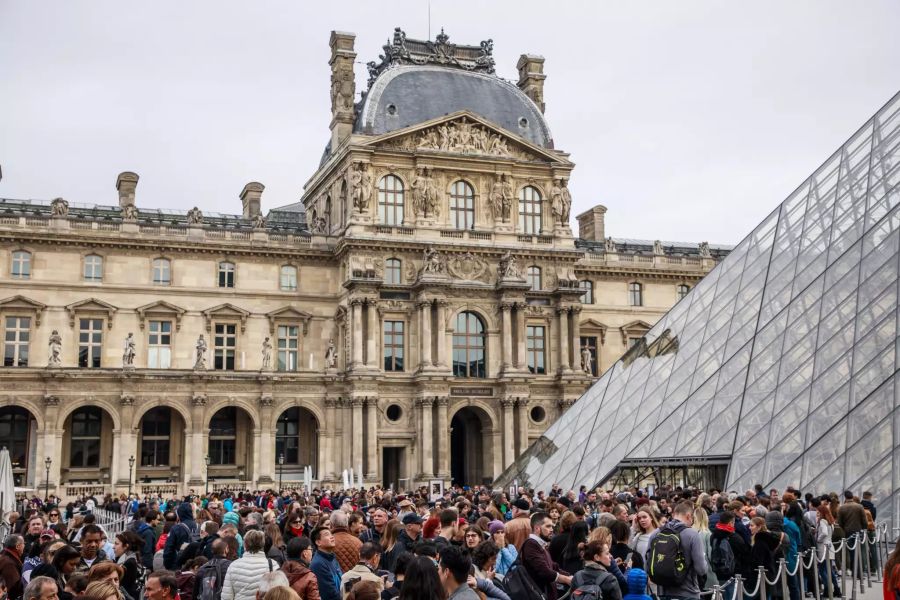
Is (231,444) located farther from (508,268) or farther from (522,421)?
(508,268)

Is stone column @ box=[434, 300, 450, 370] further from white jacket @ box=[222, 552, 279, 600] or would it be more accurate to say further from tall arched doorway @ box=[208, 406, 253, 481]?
white jacket @ box=[222, 552, 279, 600]

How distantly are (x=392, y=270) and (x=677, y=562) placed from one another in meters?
36.4

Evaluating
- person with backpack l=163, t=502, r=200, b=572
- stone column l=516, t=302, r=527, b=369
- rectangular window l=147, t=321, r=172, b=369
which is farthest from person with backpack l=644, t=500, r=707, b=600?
rectangular window l=147, t=321, r=172, b=369

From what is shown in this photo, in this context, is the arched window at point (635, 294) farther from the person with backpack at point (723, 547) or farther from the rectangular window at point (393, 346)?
the person with backpack at point (723, 547)

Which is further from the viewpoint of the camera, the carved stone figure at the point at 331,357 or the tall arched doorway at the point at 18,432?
the carved stone figure at the point at 331,357

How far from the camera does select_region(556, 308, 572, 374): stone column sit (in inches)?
1843

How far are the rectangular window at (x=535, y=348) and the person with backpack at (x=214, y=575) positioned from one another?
37514 mm

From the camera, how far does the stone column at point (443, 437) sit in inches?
1725

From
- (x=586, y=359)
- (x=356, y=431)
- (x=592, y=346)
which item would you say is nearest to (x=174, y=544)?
(x=356, y=431)

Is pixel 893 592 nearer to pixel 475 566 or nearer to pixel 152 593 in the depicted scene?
pixel 475 566

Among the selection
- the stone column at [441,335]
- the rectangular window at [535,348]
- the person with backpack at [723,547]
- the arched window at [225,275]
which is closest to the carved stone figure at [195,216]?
the arched window at [225,275]

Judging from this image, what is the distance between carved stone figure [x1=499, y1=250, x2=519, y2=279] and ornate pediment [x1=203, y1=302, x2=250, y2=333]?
37.8 feet

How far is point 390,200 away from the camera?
46.1 meters

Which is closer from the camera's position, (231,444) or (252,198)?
(231,444)
